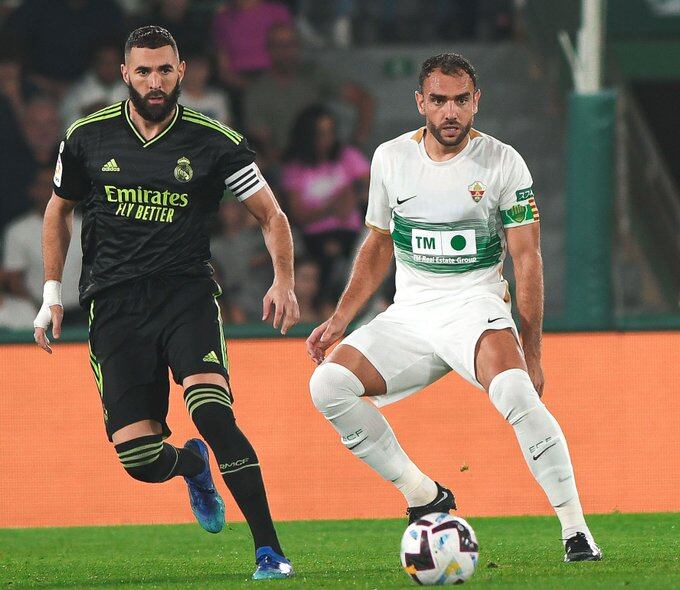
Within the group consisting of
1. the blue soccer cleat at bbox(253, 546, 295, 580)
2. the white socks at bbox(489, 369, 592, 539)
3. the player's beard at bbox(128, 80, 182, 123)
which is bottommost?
the blue soccer cleat at bbox(253, 546, 295, 580)

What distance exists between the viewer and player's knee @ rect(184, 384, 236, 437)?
5234 mm

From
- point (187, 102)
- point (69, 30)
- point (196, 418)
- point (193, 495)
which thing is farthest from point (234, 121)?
point (196, 418)

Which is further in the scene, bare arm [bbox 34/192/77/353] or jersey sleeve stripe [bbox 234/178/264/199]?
bare arm [bbox 34/192/77/353]

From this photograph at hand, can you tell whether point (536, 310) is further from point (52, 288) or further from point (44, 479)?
point (44, 479)

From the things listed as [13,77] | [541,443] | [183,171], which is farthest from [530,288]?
[13,77]

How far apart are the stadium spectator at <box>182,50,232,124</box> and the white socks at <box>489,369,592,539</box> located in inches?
262

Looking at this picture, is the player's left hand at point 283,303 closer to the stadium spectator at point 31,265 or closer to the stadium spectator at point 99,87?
the stadium spectator at point 31,265

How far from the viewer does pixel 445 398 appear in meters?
7.85

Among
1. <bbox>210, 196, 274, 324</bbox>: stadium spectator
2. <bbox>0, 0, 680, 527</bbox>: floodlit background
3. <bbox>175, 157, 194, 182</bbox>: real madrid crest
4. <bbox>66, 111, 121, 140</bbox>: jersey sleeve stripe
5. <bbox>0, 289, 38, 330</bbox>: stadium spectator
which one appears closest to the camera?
<bbox>175, 157, 194, 182</bbox>: real madrid crest

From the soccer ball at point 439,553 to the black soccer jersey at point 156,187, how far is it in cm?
144

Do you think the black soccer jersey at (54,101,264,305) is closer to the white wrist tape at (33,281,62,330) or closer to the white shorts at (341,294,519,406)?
the white wrist tape at (33,281,62,330)

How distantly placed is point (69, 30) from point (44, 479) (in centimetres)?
531

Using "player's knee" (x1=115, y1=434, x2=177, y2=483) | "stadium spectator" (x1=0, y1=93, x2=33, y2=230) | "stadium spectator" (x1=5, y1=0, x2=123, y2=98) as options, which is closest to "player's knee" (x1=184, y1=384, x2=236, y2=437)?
"player's knee" (x1=115, y1=434, x2=177, y2=483)

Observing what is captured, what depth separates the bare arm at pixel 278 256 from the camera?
532 cm
